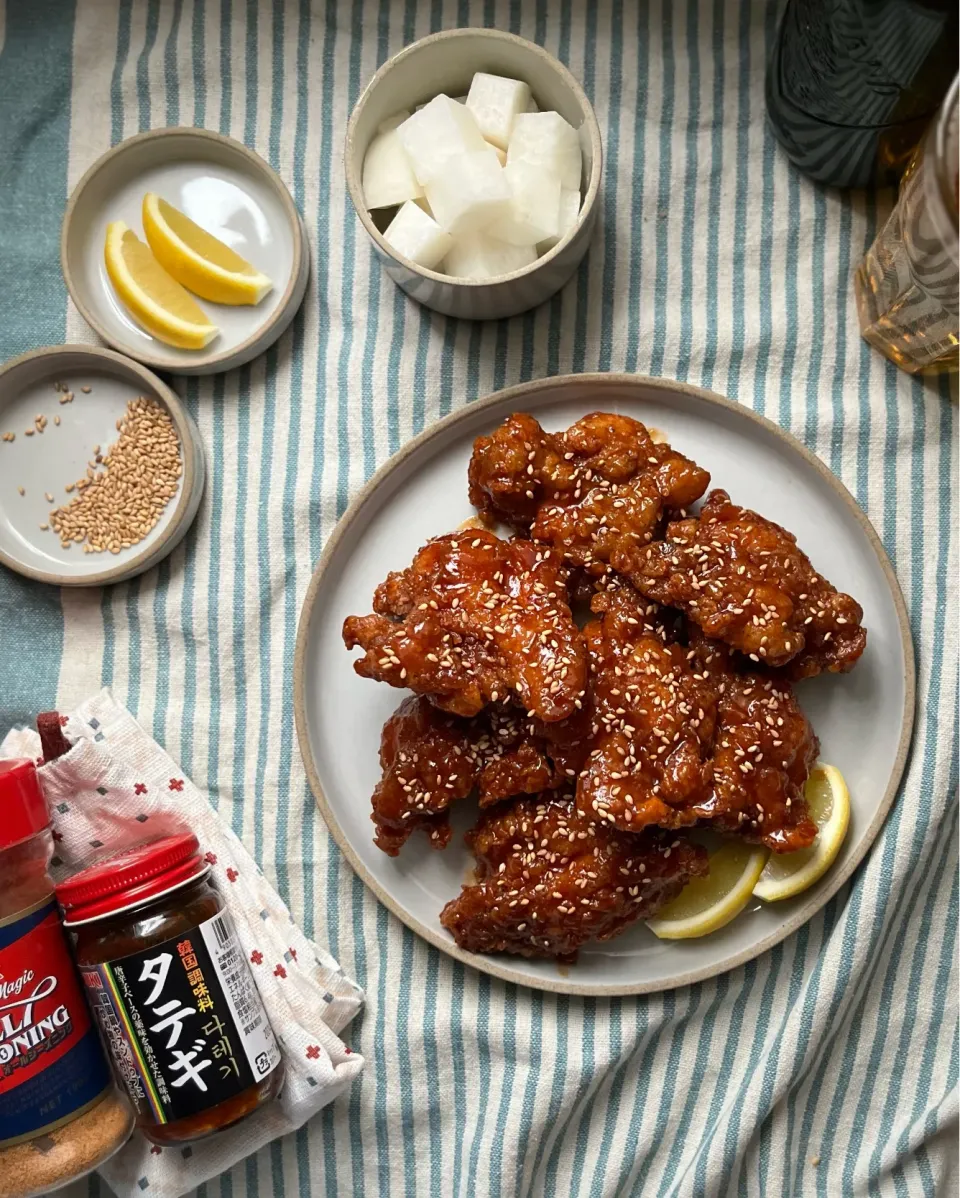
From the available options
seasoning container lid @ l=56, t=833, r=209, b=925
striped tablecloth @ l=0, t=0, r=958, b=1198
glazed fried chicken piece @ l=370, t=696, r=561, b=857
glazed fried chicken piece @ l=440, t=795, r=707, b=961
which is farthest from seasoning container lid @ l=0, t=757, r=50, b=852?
glazed fried chicken piece @ l=440, t=795, r=707, b=961

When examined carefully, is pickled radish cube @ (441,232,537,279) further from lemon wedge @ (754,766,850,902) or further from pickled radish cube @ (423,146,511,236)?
lemon wedge @ (754,766,850,902)

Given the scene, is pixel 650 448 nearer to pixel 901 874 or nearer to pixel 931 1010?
pixel 901 874

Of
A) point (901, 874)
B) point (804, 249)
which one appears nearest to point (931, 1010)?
point (901, 874)

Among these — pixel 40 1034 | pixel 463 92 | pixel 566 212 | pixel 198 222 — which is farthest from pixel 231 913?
pixel 463 92

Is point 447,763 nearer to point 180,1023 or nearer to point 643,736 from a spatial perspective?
point 643,736

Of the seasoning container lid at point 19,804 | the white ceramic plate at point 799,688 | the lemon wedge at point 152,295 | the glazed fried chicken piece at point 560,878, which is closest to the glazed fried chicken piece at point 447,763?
the glazed fried chicken piece at point 560,878

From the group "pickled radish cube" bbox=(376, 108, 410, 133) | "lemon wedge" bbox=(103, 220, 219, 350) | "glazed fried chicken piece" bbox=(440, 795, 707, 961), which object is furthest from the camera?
"lemon wedge" bbox=(103, 220, 219, 350)
